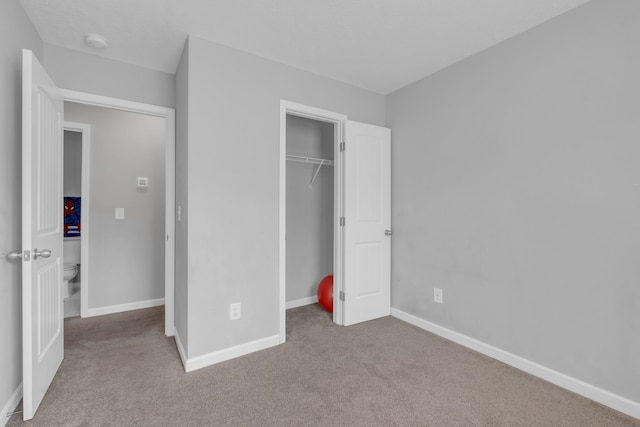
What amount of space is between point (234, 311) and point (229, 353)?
31 centimetres

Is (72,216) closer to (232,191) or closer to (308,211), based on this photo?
(232,191)

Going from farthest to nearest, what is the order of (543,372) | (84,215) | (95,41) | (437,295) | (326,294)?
(326,294) < (84,215) < (437,295) < (95,41) < (543,372)

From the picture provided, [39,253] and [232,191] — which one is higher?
[232,191]

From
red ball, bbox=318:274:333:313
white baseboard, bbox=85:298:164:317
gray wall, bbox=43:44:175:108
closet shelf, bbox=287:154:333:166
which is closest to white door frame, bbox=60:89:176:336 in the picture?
gray wall, bbox=43:44:175:108

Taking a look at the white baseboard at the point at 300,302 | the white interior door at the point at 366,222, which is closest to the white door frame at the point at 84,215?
the white baseboard at the point at 300,302

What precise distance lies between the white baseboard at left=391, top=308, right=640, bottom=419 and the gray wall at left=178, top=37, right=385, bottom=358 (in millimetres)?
1510

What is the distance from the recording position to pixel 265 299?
2.54 m

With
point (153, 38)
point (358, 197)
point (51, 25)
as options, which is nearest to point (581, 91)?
point (358, 197)

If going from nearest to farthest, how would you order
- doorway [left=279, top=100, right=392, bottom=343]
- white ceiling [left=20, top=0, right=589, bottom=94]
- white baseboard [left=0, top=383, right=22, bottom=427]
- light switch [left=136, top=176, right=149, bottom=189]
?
white baseboard [left=0, top=383, right=22, bottom=427]
white ceiling [left=20, top=0, right=589, bottom=94]
doorway [left=279, top=100, right=392, bottom=343]
light switch [left=136, top=176, right=149, bottom=189]

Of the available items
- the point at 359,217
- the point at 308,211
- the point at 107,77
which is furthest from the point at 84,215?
the point at 359,217

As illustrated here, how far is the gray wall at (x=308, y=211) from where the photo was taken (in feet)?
11.7

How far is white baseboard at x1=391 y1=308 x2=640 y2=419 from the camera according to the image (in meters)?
1.74

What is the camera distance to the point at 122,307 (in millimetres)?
3344

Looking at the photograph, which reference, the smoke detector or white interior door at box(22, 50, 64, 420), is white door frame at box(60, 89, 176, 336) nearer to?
the smoke detector
